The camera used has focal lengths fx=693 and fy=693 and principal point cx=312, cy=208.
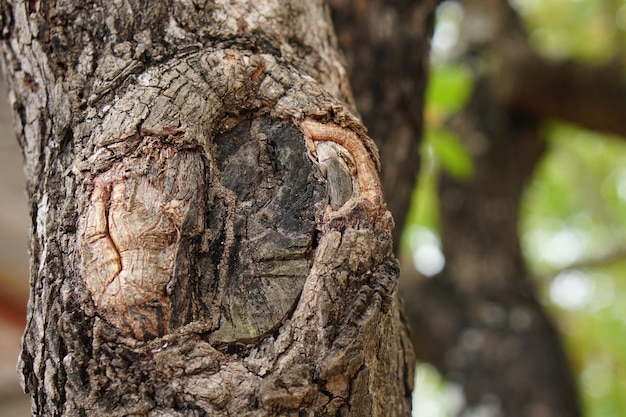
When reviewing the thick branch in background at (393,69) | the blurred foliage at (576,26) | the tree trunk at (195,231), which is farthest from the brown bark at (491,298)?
the tree trunk at (195,231)

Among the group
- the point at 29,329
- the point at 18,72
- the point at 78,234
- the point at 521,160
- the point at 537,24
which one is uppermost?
the point at 537,24

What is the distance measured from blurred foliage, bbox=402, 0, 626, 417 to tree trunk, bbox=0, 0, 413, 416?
126 inches

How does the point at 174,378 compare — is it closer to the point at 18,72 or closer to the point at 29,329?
the point at 29,329

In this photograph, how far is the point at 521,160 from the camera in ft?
13.3

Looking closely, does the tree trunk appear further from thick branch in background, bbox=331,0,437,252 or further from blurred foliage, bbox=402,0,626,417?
blurred foliage, bbox=402,0,626,417

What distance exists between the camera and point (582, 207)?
6246mm

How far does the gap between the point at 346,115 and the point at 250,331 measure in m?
0.36

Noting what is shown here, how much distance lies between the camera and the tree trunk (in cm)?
93

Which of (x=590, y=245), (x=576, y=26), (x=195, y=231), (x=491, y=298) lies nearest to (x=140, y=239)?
(x=195, y=231)

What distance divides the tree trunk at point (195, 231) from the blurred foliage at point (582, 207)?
10.5 feet

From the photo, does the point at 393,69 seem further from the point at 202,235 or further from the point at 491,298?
the point at 491,298

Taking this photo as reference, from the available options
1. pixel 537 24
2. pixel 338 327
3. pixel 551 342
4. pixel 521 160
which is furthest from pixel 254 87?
pixel 537 24

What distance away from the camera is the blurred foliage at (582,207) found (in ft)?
15.8

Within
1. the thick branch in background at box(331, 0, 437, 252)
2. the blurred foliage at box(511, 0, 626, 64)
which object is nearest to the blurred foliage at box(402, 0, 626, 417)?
the blurred foliage at box(511, 0, 626, 64)
